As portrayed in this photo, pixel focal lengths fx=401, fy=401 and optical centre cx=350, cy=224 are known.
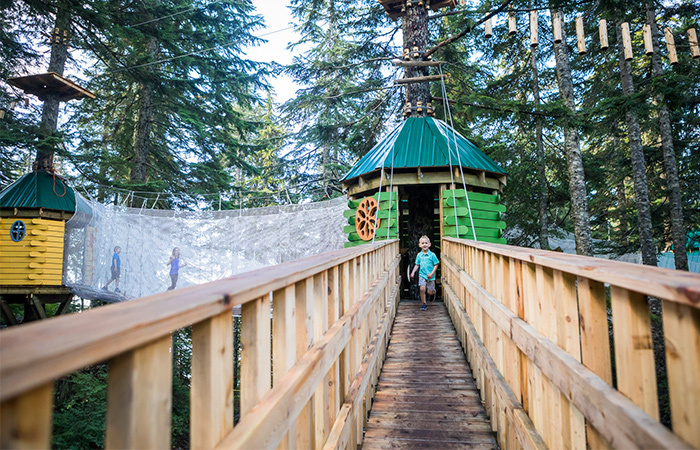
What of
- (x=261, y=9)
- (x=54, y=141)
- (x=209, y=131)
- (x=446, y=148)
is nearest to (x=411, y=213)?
(x=446, y=148)

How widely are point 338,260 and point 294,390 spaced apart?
105 cm

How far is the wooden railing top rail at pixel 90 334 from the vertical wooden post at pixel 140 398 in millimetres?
67

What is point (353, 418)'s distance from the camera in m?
2.64

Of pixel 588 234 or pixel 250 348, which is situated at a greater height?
pixel 588 234

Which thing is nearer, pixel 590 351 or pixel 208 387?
pixel 208 387

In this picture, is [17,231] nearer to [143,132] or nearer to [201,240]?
[143,132]

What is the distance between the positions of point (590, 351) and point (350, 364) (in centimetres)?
170

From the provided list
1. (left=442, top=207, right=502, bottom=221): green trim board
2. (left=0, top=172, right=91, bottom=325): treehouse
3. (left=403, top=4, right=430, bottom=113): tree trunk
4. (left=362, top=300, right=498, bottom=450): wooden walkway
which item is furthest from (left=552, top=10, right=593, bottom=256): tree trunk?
(left=0, top=172, right=91, bottom=325): treehouse

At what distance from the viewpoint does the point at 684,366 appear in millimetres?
950

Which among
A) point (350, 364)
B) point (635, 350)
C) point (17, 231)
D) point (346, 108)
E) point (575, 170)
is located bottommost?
point (350, 364)

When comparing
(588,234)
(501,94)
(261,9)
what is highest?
(261,9)

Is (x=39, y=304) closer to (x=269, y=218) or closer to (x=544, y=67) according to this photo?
(x=269, y=218)

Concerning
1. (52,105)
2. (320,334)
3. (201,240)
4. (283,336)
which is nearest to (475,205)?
(320,334)

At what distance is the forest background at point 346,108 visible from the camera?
388 inches
